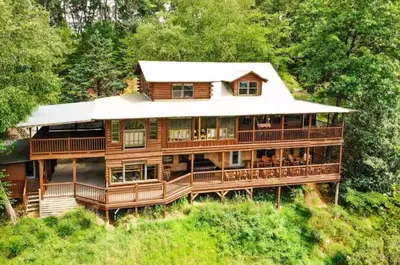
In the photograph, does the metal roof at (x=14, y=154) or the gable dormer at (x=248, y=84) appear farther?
the gable dormer at (x=248, y=84)

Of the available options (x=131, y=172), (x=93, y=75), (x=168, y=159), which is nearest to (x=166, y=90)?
(x=168, y=159)

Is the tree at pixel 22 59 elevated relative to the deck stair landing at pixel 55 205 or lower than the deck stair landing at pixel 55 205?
elevated

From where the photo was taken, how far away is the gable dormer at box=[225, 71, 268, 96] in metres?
25.4

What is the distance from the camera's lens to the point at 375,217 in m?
25.3

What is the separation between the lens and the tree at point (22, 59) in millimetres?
17875

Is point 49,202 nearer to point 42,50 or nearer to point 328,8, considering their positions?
point 42,50

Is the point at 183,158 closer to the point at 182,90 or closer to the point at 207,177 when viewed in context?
the point at 207,177

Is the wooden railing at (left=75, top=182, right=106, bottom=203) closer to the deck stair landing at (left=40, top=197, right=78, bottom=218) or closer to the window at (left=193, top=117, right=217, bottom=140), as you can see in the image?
the deck stair landing at (left=40, top=197, right=78, bottom=218)

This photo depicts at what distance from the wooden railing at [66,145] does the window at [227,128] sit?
7516 millimetres

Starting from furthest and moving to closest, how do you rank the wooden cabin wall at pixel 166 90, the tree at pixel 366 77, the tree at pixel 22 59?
the tree at pixel 366 77, the wooden cabin wall at pixel 166 90, the tree at pixel 22 59

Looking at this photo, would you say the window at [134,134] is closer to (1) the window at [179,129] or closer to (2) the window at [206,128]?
(1) the window at [179,129]

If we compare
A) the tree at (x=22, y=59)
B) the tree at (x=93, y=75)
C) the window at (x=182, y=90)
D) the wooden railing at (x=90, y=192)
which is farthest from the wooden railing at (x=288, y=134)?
the tree at (x=93, y=75)

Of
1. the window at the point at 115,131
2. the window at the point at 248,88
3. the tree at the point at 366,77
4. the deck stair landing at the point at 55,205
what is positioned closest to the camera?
the deck stair landing at the point at 55,205

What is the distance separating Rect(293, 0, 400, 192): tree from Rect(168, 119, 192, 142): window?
12.1 metres
